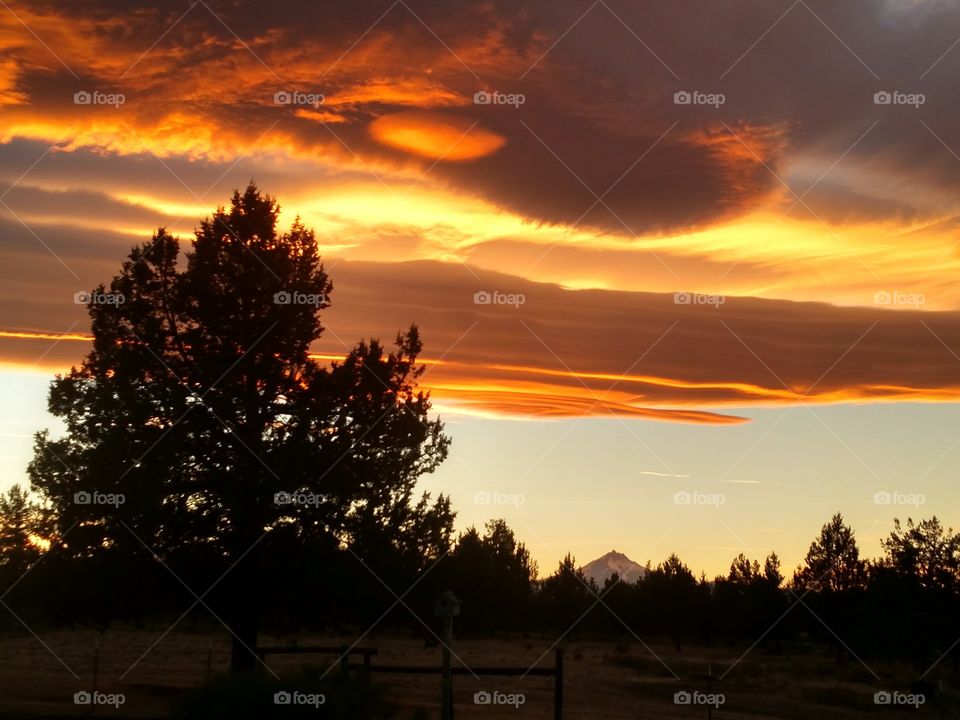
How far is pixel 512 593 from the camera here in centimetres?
6775

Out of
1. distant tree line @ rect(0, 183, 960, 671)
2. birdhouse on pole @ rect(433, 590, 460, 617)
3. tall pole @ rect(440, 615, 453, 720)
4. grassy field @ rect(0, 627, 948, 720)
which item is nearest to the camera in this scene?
birdhouse on pole @ rect(433, 590, 460, 617)

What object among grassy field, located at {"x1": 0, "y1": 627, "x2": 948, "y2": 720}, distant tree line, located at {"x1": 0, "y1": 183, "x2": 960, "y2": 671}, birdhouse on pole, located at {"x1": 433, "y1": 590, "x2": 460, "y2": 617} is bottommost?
grassy field, located at {"x1": 0, "y1": 627, "x2": 948, "y2": 720}

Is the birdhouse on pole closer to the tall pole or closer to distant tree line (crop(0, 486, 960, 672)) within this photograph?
the tall pole

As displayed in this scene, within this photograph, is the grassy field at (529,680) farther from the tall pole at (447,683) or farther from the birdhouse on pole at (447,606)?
the birdhouse on pole at (447,606)

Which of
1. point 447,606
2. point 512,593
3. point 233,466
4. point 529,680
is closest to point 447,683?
point 447,606

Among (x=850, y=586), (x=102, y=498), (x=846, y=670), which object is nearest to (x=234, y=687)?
(x=102, y=498)

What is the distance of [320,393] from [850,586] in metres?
53.5

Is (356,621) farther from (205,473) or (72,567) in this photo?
(72,567)

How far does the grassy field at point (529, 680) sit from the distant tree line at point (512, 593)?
1.73 metres

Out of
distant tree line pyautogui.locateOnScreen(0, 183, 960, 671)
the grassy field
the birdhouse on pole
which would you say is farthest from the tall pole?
distant tree line pyautogui.locateOnScreen(0, 183, 960, 671)

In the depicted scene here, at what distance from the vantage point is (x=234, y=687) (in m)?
18.1

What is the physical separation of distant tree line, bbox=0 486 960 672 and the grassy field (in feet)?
5.68

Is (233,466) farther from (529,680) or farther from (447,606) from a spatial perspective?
(529,680)

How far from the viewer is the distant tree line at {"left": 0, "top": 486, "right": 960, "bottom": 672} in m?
22.2
